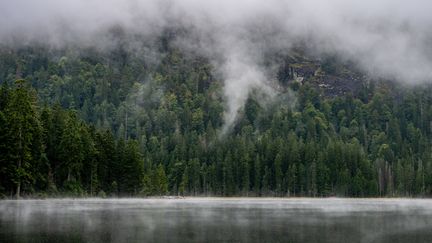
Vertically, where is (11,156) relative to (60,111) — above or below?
below

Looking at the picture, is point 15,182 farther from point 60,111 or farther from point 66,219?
point 66,219

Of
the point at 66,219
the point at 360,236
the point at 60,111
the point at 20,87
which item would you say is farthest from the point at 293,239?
the point at 60,111

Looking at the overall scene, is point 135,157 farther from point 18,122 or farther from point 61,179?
point 18,122

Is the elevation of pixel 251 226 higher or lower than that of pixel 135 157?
lower

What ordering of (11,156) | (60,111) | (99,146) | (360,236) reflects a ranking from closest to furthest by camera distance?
1. (360,236)
2. (11,156)
3. (60,111)
4. (99,146)

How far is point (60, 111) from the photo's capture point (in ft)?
364

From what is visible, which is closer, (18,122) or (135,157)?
(18,122)

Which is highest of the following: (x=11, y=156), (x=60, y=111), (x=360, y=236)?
(x=60, y=111)

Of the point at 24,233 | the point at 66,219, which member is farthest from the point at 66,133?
the point at 24,233

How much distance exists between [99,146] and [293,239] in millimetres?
88497

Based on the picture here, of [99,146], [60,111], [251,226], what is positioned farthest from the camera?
[99,146]

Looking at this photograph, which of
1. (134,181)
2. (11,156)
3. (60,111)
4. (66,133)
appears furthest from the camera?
(134,181)

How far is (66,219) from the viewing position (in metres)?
49.9

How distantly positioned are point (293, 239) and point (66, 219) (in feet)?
64.6
